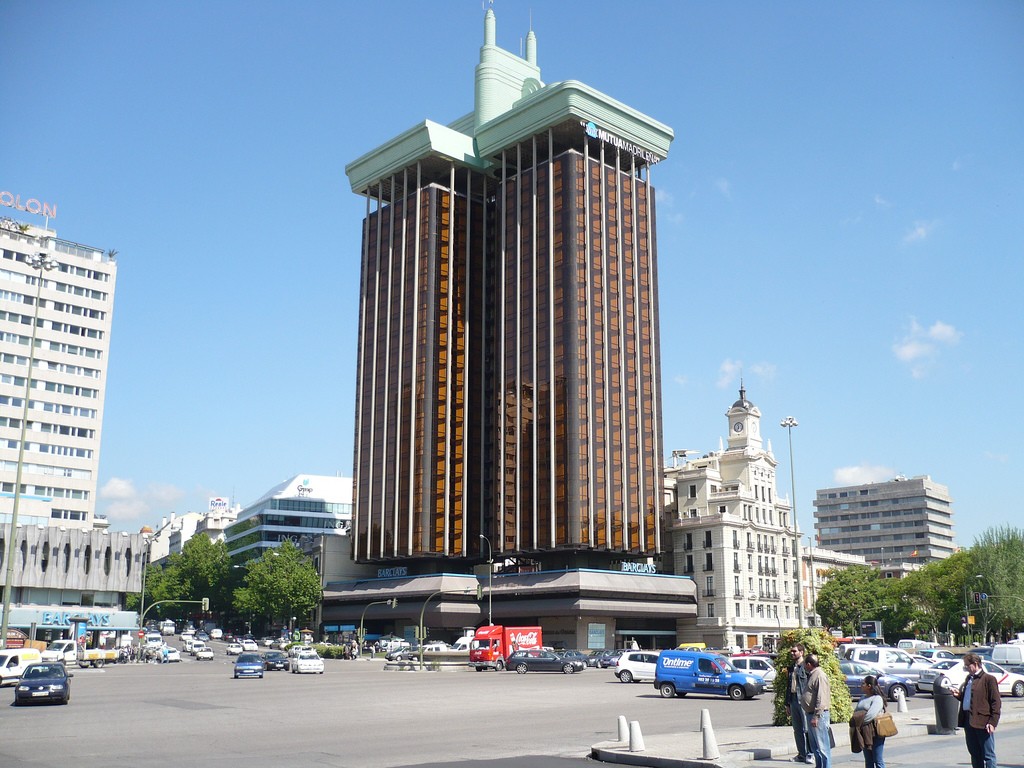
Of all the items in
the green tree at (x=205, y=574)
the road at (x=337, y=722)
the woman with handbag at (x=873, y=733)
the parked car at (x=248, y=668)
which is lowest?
the parked car at (x=248, y=668)

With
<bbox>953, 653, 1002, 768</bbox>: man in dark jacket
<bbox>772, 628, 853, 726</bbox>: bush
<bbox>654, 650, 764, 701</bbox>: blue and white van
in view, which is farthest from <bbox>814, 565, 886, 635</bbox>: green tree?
<bbox>953, 653, 1002, 768</bbox>: man in dark jacket

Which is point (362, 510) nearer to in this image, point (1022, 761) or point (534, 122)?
point (534, 122)

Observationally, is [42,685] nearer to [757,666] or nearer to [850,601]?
[757,666]

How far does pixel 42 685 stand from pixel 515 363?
7595 cm

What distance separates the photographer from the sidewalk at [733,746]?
18.7 meters

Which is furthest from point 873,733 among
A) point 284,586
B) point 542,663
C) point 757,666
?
point 284,586

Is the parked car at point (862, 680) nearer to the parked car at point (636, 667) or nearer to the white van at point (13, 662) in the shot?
the parked car at point (636, 667)

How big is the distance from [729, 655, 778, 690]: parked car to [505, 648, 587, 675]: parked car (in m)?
22.7

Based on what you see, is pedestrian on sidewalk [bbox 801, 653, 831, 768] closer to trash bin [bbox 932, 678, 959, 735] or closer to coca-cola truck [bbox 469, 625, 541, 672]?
trash bin [bbox 932, 678, 959, 735]

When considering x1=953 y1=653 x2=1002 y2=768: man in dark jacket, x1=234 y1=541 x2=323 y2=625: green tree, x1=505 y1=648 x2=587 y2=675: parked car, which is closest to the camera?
x1=953 y1=653 x2=1002 y2=768: man in dark jacket

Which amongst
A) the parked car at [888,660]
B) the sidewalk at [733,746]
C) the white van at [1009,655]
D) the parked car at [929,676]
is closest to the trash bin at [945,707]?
the sidewalk at [733,746]

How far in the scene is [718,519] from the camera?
10794cm

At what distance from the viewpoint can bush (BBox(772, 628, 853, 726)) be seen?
78.9ft

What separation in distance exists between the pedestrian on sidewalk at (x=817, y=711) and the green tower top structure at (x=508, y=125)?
95.4 meters
